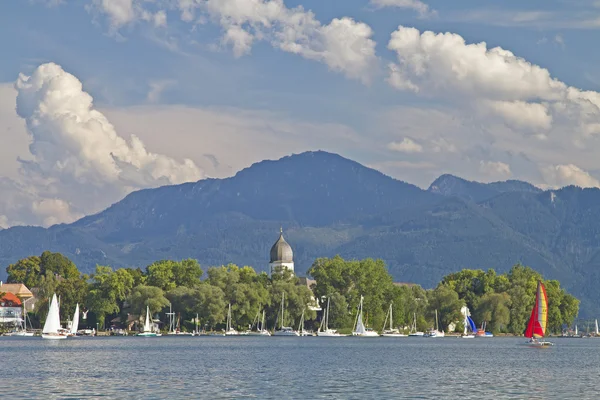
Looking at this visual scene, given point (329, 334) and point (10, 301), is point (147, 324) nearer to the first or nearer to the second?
point (329, 334)

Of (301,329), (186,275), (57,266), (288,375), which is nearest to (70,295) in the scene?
(57,266)

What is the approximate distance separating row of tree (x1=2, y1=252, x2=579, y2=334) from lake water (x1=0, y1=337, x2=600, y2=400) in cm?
5534

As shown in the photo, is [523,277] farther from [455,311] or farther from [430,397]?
[430,397]

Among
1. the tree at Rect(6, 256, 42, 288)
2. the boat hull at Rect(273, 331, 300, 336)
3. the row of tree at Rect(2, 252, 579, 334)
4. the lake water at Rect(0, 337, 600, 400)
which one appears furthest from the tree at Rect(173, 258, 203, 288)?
the lake water at Rect(0, 337, 600, 400)

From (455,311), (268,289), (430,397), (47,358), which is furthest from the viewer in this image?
(455,311)

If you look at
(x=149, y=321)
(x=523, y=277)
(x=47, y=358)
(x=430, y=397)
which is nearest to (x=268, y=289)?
(x=149, y=321)

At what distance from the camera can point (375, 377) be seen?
226 feet

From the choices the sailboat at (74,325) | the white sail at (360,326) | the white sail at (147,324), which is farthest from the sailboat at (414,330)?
the sailboat at (74,325)

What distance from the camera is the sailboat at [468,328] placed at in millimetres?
179250

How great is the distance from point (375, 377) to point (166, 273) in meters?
101

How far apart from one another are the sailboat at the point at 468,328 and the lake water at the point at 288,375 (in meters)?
76.5

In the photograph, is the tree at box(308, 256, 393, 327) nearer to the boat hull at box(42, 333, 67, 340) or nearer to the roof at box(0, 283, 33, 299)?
the boat hull at box(42, 333, 67, 340)

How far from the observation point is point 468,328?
597 ft

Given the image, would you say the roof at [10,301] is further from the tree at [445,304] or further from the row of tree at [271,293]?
the tree at [445,304]
